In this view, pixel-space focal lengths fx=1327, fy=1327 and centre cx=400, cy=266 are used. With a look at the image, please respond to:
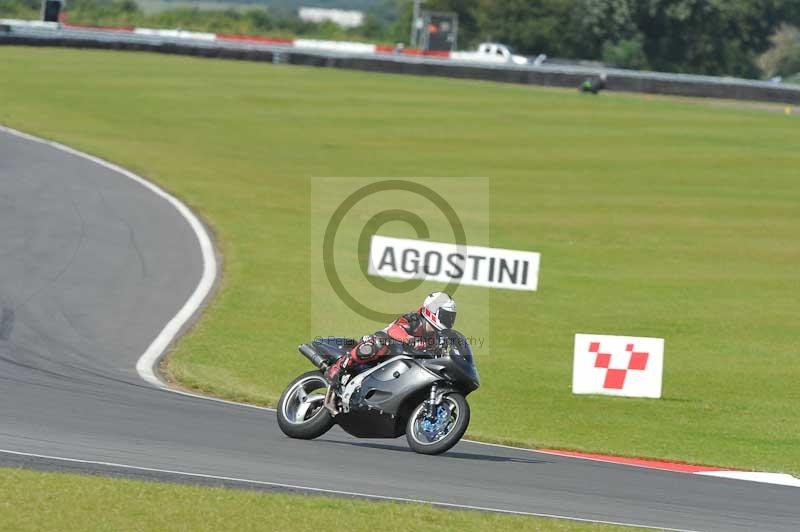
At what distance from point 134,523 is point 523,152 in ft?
124

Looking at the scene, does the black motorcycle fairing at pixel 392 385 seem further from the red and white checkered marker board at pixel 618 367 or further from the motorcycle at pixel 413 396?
the red and white checkered marker board at pixel 618 367

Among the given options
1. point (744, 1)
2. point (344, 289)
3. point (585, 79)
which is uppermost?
point (744, 1)

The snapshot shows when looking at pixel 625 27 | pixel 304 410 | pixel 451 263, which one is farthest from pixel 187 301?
pixel 625 27

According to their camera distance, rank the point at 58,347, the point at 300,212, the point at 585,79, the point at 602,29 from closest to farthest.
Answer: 1. the point at 58,347
2. the point at 300,212
3. the point at 585,79
4. the point at 602,29

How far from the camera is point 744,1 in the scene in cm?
10906

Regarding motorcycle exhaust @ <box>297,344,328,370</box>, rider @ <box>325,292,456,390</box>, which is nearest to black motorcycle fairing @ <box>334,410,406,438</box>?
rider @ <box>325,292,456,390</box>

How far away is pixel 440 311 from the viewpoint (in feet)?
38.7

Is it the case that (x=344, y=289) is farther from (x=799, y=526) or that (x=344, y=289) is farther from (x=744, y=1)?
(x=744, y=1)

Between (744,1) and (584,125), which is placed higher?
(744,1)

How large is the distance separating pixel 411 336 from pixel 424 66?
53853 millimetres

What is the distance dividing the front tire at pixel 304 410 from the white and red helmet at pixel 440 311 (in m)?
1.33

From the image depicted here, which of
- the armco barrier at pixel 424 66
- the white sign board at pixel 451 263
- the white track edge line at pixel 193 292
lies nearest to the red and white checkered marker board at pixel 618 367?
the white sign board at pixel 451 263

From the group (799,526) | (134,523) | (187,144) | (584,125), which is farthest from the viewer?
(584,125)

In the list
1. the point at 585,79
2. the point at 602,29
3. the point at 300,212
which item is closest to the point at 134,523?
the point at 300,212
